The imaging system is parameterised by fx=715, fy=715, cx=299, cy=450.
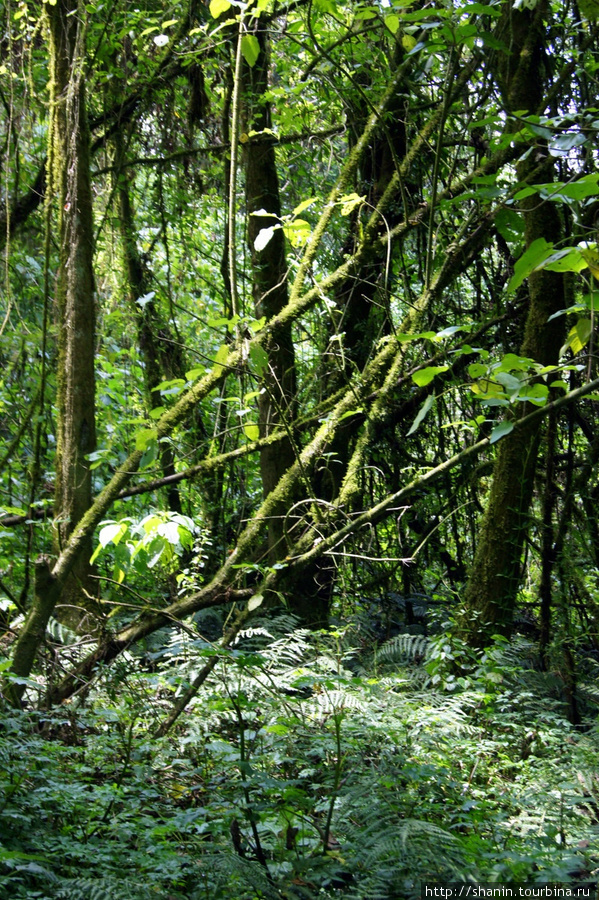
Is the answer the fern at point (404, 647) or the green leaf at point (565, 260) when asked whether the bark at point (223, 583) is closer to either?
the fern at point (404, 647)

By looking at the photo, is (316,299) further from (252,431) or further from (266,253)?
(266,253)

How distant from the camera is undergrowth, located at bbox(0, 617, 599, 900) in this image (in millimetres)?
1829

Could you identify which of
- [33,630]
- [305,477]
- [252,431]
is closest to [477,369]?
[252,431]

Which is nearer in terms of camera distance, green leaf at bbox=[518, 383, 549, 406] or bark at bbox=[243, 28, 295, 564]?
A: green leaf at bbox=[518, 383, 549, 406]

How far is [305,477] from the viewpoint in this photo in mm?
3375

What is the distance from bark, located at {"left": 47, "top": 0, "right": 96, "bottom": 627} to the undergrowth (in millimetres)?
815

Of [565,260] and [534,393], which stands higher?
[565,260]

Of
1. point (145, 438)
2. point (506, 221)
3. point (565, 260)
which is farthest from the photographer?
point (145, 438)

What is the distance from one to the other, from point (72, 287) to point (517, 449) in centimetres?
249

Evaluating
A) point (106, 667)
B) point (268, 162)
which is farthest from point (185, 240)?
point (106, 667)

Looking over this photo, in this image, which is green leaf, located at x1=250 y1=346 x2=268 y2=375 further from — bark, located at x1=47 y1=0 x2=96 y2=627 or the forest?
bark, located at x1=47 y1=0 x2=96 y2=627

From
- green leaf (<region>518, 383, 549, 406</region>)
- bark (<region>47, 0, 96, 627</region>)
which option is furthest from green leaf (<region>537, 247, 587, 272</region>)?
bark (<region>47, 0, 96, 627</region>)

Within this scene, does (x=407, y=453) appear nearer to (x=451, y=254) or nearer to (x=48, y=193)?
(x=451, y=254)

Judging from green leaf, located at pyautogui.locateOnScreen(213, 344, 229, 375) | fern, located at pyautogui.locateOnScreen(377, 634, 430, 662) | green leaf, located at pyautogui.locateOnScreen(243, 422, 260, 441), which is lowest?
fern, located at pyautogui.locateOnScreen(377, 634, 430, 662)
